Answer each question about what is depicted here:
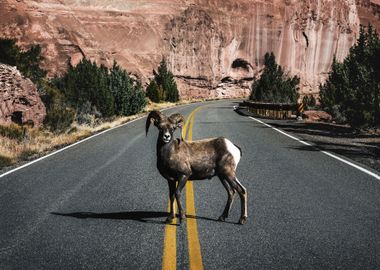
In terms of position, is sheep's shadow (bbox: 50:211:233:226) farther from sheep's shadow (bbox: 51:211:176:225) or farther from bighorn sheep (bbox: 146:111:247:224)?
bighorn sheep (bbox: 146:111:247:224)

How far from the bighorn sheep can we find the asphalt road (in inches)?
18.8

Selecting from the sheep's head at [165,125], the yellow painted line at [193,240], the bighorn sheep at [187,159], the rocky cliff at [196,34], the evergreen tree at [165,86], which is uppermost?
the rocky cliff at [196,34]

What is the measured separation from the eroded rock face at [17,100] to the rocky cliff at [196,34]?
51.0 meters

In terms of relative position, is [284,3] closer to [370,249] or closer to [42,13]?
[42,13]

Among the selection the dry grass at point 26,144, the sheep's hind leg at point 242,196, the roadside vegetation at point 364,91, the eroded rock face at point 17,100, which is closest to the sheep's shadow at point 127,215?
the sheep's hind leg at point 242,196

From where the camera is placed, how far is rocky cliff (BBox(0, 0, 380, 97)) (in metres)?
74.8

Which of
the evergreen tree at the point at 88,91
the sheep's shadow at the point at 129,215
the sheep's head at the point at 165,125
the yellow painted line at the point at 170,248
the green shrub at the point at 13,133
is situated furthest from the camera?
the evergreen tree at the point at 88,91

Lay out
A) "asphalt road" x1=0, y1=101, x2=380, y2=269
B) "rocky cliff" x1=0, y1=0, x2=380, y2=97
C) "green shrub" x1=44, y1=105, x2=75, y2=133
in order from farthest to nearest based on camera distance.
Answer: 1. "rocky cliff" x1=0, y1=0, x2=380, y2=97
2. "green shrub" x1=44, y1=105, x2=75, y2=133
3. "asphalt road" x1=0, y1=101, x2=380, y2=269

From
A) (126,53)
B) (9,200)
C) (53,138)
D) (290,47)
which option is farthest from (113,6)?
(9,200)

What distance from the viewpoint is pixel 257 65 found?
107 m

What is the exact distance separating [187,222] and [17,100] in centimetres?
1568

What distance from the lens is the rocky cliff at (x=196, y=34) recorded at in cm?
7475

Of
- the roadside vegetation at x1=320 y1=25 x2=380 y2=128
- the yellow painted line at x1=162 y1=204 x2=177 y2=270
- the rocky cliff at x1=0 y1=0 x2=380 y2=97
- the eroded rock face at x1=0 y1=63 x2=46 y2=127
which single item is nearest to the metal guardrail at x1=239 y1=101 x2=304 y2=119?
the roadside vegetation at x1=320 y1=25 x2=380 y2=128

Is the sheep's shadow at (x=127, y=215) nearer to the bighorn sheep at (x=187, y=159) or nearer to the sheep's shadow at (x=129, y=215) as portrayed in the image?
the sheep's shadow at (x=129, y=215)
